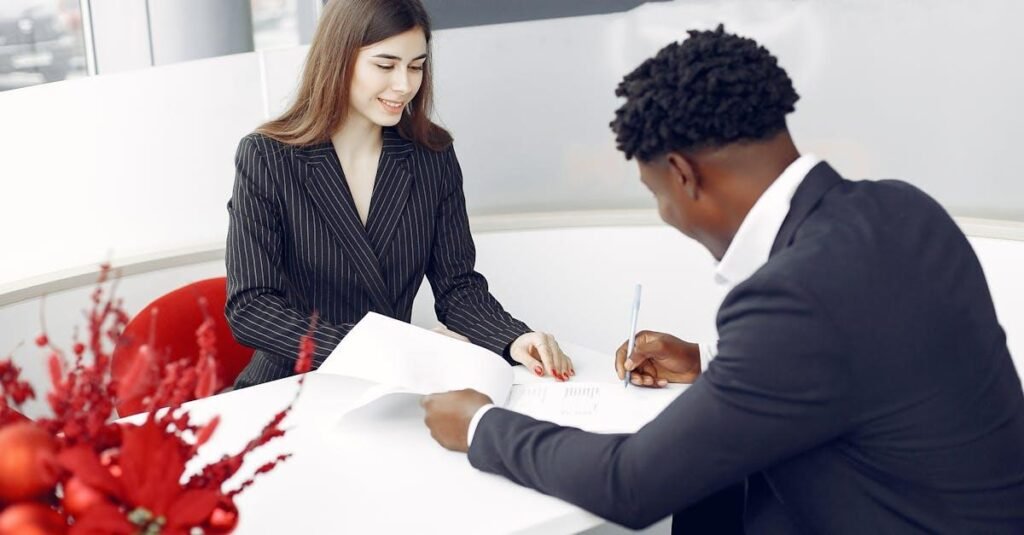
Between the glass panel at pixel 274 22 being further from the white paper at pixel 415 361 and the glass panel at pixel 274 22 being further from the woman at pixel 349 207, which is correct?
the white paper at pixel 415 361

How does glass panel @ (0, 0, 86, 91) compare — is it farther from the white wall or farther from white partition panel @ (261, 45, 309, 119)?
white partition panel @ (261, 45, 309, 119)

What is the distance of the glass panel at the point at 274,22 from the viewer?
11.3 feet

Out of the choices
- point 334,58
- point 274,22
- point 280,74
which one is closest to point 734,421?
point 334,58

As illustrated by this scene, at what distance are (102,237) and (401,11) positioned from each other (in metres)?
1.00

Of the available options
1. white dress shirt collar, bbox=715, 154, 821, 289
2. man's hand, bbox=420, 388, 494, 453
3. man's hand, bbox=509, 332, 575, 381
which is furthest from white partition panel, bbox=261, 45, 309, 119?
white dress shirt collar, bbox=715, 154, 821, 289

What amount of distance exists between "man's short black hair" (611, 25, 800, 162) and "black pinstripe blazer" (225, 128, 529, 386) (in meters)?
0.84

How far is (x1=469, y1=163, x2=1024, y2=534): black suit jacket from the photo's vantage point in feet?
4.02

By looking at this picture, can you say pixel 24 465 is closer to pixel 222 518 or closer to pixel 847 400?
pixel 222 518

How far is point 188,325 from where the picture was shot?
231 cm

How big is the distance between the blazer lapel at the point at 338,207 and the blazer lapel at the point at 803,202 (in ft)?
3.83

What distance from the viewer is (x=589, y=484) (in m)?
1.33


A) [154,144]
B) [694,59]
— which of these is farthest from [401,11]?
[694,59]

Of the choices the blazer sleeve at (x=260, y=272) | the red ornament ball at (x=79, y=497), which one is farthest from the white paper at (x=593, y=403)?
the red ornament ball at (x=79, y=497)

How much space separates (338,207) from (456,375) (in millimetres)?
698
